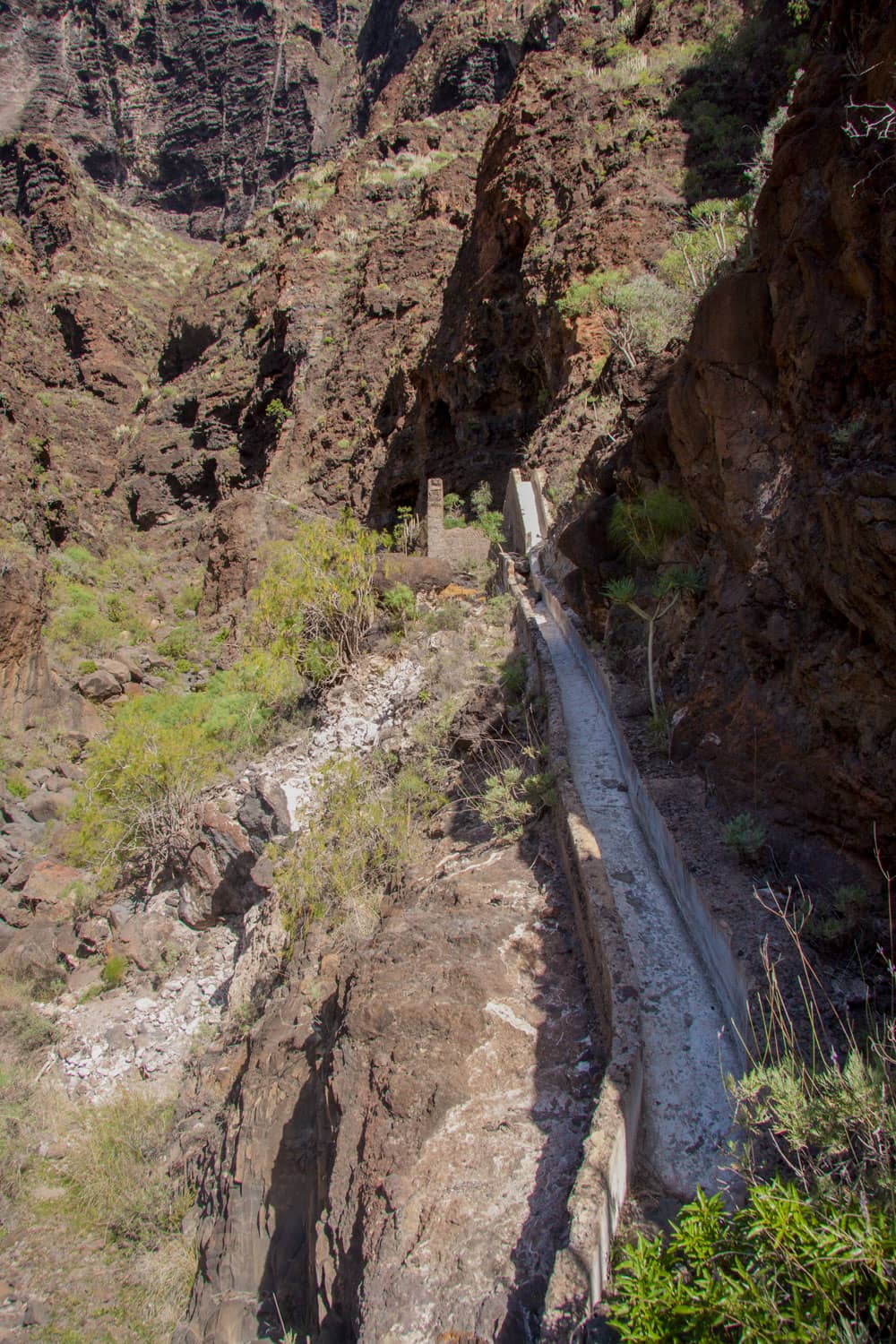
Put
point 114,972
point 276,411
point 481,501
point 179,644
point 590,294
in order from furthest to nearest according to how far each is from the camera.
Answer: point 276,411 < point 481,501 < point 179,644 < point 590,294 < point 114,972

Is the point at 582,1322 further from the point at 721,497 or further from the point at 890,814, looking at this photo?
the point at 721,497

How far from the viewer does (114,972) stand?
35.6ft

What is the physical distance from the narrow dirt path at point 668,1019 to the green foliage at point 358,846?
237 centimetres

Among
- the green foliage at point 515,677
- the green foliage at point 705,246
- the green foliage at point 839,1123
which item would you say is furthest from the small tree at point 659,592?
the green foliage at point 839,1123

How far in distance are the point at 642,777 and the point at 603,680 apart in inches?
89.6

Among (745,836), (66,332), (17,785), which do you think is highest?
(66,332)

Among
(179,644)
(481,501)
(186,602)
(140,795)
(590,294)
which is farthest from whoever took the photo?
(186,602)

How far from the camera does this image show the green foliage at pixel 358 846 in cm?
833

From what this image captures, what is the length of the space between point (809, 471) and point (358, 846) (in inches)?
232

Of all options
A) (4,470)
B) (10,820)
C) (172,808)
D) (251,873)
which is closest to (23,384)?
(4,470)

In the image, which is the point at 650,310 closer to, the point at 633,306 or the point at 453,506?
the point at 633,306

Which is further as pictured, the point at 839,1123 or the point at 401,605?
the point at 401,605

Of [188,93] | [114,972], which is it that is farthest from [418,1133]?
[188,93]

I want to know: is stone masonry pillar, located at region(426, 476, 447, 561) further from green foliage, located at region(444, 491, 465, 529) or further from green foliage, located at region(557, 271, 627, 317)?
green foliage, located at region(557, 271, 627, 317)
